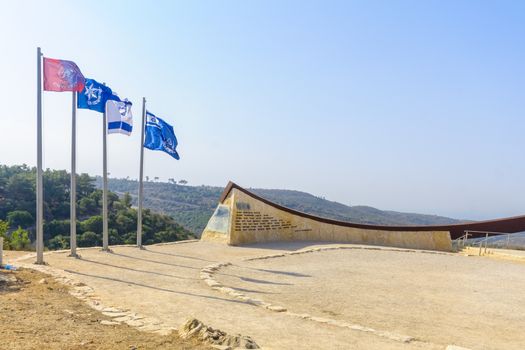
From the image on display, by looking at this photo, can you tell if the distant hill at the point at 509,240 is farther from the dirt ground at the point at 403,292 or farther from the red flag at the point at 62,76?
the red flag at the point at 62,76

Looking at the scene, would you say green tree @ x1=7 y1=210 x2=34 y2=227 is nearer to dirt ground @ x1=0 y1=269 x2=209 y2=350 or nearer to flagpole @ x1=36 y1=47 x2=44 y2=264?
flagpole @ x1=36 y1=47 x2=44 y2=264

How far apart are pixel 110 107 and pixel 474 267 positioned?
1169 cm

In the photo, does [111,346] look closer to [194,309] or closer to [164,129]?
[194,309]

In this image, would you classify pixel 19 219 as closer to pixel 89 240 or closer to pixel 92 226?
pixel 92 226

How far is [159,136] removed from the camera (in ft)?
48.0

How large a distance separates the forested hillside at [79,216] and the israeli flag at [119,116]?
1287 centimetres

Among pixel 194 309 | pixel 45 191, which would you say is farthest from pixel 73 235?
pixel 45 191

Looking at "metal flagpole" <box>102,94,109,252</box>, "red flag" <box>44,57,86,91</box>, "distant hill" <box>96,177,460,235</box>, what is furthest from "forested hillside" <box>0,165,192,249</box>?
"distant hill" <box>96,177,460,235</box>

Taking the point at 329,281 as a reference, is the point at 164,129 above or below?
above

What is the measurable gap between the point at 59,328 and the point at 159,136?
33.7 feet

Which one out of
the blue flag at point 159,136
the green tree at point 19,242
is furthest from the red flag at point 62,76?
the green tree at point 19,242

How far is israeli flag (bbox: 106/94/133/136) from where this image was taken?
12.5 meters

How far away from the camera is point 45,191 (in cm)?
4656

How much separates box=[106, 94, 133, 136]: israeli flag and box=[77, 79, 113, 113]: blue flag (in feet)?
0.95
